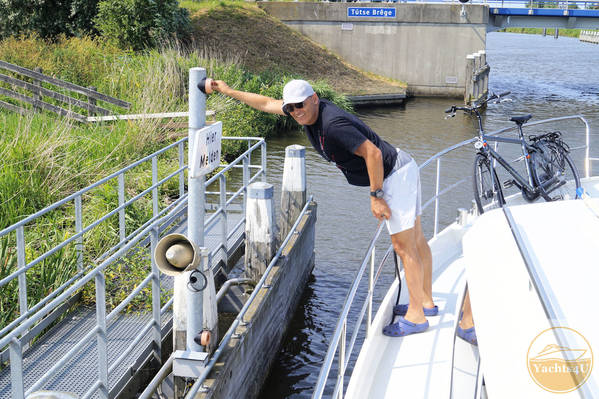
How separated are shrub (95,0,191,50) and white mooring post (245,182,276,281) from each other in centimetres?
1719

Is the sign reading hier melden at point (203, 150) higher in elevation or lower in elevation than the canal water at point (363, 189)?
higher

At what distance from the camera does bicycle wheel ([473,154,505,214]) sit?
23.5 feet

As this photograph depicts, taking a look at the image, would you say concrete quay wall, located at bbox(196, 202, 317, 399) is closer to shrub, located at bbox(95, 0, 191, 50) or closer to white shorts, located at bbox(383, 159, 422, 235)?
white shorts, located at bbox(383, 159, 422, 235)

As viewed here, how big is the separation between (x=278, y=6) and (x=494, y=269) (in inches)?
1231

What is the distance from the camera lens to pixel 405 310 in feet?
15.7

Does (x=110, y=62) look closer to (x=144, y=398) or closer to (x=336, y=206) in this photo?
(x=336, y=206)

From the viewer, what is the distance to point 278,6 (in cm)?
3288

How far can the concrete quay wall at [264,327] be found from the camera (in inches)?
206

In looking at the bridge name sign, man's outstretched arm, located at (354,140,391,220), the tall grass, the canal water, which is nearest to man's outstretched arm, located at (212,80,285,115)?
man's outstretched arm, located at (354,140,391,220)

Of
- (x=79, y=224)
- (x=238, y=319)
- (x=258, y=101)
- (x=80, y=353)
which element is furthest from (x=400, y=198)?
(x=79, y=224)

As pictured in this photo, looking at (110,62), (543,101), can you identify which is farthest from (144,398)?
(543,101)

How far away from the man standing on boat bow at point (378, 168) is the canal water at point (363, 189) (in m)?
2.75

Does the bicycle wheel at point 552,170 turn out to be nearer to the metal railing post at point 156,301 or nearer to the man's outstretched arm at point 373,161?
the man's outstretched arm at point 373,161

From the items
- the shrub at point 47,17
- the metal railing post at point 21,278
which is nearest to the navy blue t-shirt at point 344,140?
the metal railing post at point 21,278
